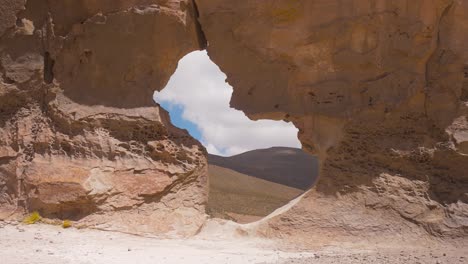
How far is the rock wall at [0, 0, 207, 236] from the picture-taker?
839 centimetres

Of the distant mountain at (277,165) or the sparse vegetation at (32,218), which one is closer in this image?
the sparse vegetation at (32,218)

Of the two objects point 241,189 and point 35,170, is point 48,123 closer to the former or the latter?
point 35,170

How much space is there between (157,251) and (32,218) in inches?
99.1

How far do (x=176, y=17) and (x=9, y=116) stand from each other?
10.1ft

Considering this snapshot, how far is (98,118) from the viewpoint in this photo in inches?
348

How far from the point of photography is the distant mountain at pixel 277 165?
1726 inches

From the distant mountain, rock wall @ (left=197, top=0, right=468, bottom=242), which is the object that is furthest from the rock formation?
the distant mountain

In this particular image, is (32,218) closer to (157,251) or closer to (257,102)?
(157,251)

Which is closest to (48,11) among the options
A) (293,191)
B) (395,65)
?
(395,65)

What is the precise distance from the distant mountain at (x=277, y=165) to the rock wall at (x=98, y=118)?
32699 millimetres

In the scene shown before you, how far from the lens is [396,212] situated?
827cm

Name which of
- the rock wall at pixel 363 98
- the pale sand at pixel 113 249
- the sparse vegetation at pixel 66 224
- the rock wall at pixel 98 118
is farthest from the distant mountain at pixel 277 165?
the pale sand at pixel 113 249

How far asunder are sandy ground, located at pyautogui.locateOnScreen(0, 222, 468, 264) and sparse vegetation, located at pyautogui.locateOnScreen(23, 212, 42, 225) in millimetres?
208

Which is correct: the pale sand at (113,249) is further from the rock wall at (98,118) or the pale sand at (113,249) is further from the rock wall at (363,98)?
the rock wall at (363,98)
